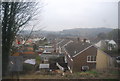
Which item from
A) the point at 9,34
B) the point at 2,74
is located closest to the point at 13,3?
the point at 9,34

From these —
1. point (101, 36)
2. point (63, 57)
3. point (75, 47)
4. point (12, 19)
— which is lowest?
point (63, 57)

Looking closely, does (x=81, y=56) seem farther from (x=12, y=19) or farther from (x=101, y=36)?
(x=12, y=19)

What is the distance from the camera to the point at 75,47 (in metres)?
2.18

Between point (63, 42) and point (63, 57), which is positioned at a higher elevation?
point (63, 42)

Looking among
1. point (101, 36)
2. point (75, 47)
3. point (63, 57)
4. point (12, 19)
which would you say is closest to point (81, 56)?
point (75, 47)

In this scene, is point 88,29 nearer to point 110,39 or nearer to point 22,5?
point 110,39

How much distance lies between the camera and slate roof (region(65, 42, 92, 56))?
7.06 feet

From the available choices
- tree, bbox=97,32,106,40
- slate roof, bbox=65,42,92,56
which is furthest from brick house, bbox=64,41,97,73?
tree, bbox=97,32,106,40

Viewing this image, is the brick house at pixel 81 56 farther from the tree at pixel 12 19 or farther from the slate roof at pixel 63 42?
the tree at pixel 12 19

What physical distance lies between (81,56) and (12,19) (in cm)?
111

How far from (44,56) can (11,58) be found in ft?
1.55

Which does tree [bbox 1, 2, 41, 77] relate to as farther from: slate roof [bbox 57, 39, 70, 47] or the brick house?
the brick house

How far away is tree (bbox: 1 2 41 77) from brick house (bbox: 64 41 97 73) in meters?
0.75

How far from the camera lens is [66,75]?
7.04ft
